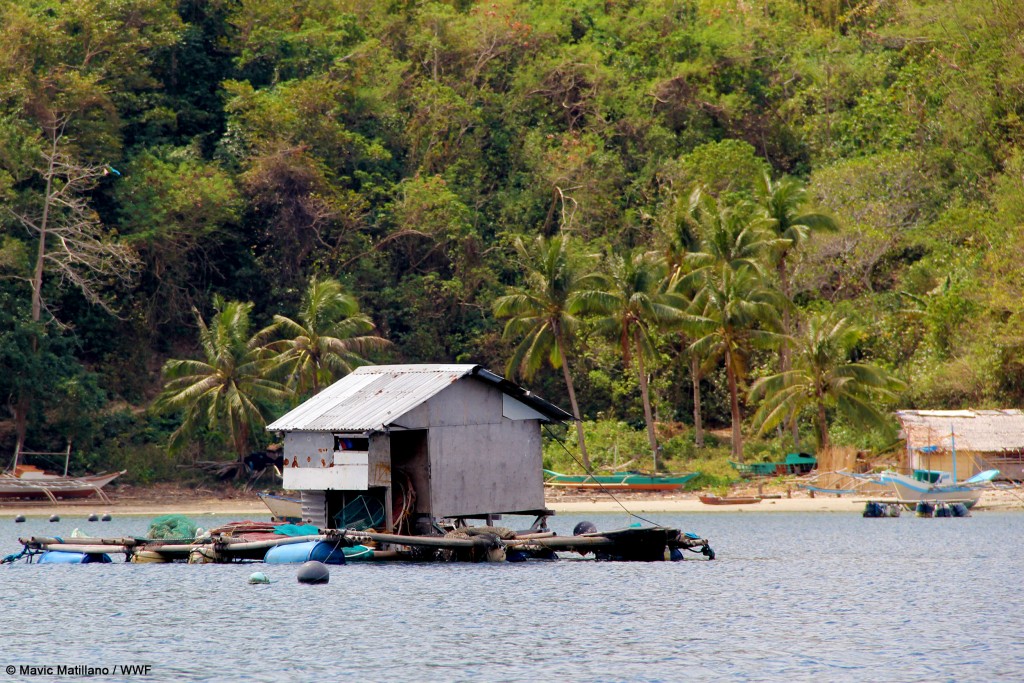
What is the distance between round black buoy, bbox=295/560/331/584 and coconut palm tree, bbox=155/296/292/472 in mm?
21200

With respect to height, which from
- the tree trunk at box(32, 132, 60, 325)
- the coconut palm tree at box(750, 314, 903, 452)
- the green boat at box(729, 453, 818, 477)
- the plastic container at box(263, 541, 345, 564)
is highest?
the tree trunk at box(32, 132, 60, 325)

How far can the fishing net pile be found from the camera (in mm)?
33375

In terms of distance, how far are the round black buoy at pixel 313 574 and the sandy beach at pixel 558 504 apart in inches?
758

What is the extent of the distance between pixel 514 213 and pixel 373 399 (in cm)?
3088

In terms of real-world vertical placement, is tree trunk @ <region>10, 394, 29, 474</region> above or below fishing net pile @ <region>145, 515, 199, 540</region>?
above

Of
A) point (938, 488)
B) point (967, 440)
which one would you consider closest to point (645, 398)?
point (938, 488)

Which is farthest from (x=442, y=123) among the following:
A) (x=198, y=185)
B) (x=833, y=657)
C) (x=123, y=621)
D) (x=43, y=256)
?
(x=833, y=657)

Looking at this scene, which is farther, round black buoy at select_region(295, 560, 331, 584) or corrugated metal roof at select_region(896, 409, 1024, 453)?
corrugated metal roof at select_region(896, 409, 1024, 453)

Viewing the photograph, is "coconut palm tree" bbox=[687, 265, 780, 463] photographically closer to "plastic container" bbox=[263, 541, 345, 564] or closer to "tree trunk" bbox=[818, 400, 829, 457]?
"tree trunk" bbox=[818, 400, 829, 457]

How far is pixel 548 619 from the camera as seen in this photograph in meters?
25.0

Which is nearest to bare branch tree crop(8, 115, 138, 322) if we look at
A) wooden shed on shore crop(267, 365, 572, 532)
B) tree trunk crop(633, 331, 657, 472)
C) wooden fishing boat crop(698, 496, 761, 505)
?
tree trunk crop(633, 331, 657, 472)

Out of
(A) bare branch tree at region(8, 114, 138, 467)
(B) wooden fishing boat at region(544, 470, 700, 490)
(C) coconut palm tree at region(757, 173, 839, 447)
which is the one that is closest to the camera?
(A) bare branch tree at region(8, 114, 138, 467)

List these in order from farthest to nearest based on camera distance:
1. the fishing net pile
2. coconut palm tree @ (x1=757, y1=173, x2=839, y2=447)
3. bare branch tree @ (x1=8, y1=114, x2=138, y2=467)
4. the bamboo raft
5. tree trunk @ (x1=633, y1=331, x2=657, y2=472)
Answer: coconut palm tree @ (x1=757, y1=173, x2=839, y2=447) → tree trunk @ (x1=633, y1=331, x2=657, y2=472) → bare branch tree @ (x1=8, y1=114, x2=138, y2=467) → the fishing net pile → the bamboo raft

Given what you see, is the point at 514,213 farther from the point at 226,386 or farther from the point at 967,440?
the point at 967,440
